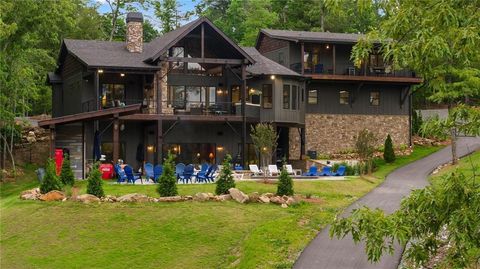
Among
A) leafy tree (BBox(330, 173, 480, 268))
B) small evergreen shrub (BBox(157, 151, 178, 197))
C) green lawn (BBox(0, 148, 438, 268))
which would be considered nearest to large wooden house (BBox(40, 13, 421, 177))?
small evergreen shrub (BBox(157, 151, 178, 197))

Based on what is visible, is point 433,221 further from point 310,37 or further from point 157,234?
point 310,37

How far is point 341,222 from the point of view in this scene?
812 centimetres

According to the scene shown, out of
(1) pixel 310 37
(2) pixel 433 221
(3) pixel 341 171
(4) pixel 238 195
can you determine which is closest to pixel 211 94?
(1) pixel 310 37

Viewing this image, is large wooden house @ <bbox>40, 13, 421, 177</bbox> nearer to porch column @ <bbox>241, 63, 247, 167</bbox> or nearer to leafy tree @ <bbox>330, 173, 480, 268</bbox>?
porch column @ <bbox>241, 63, 247, 167</bbox>

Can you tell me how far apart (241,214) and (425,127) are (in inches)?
514

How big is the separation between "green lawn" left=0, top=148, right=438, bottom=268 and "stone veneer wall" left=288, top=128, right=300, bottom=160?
17.2m

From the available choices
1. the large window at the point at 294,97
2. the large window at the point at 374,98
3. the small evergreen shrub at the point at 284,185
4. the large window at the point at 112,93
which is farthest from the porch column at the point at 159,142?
the large window at the point at 374,98

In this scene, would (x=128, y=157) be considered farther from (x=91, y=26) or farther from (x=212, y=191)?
(x=91, y=26)

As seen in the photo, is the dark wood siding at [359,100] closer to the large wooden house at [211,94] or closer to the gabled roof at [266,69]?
the large wooden house at [211,94]

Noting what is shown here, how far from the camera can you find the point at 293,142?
40.6 meters

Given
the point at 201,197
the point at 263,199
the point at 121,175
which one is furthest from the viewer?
the point at 121,175

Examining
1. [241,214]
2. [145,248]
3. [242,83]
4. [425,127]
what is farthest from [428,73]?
[242,83]

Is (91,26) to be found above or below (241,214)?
above

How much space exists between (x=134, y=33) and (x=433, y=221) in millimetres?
31710
